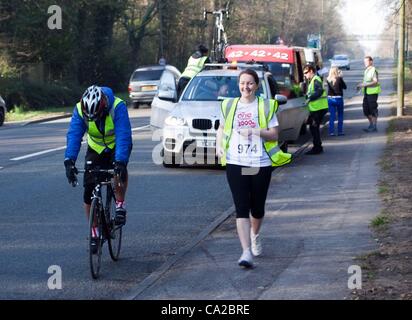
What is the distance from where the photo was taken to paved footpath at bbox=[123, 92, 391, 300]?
738 centimetres

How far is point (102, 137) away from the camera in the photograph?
8.47m

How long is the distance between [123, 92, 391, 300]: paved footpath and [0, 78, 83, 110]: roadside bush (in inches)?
1022

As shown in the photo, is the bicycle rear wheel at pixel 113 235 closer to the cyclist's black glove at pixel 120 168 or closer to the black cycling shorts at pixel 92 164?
the black cycling shorts at pixel 92 164

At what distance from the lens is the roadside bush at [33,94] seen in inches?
1532

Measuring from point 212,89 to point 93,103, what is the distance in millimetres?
8869

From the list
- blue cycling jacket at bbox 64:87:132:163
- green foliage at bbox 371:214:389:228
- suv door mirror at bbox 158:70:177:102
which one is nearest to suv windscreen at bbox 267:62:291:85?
suv door mirror at bbox 158:70:177:102

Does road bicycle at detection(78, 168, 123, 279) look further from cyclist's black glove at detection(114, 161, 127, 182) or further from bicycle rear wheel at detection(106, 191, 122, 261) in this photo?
cyclist's black glove at detection(114, 161, 127, 182)

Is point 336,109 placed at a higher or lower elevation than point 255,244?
higher

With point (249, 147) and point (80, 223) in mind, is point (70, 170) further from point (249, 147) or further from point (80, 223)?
point (80, 223)

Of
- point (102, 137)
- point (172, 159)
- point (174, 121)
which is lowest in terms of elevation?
point (172, 159)

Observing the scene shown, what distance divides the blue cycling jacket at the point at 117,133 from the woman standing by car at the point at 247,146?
0.92 m

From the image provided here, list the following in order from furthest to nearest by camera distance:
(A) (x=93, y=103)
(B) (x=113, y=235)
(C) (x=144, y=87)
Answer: (C) (x=144, y=87) < (B) (x=113, y=235) < (A) (x=93, y=103)

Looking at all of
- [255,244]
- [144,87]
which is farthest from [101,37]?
[255,244]

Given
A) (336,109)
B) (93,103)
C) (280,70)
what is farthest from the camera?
(280,70)
